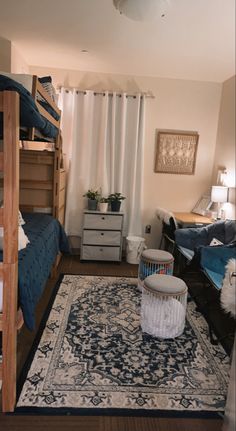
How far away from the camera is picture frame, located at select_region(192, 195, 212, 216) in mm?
4121

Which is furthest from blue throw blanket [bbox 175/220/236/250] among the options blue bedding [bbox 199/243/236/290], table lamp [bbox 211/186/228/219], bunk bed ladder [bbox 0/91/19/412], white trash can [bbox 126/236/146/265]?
bunk bed ladder [bbox 0/91/19/412]

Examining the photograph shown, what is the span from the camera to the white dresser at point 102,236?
385cm

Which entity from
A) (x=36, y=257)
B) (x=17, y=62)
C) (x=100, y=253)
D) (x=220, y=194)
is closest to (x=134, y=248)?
(x=100, y=253)

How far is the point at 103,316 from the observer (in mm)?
2582

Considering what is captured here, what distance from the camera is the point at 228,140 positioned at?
148 inches

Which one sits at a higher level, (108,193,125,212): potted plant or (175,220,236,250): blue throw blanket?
(108,193,125,212): potted plant

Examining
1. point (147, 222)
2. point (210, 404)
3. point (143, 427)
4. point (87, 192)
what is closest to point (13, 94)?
point (143, 427)

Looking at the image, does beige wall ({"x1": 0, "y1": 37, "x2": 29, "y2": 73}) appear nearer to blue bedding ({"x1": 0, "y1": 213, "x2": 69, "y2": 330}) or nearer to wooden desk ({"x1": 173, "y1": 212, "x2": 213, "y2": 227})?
blue bedding ({"x1": 0, "y1": 213, "x2": 69, "y2": 330})

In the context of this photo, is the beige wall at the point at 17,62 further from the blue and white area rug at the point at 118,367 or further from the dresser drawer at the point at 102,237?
the blue and white area rug at the point at 118,367

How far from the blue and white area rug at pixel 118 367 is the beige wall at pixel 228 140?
5.43 ft

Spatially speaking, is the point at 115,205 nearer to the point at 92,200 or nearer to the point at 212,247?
the point at 92,200

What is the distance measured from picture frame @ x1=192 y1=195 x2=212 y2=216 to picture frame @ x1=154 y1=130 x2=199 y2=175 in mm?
407

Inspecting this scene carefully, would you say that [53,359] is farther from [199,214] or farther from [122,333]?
[199,214]

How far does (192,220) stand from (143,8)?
2.41 meters
